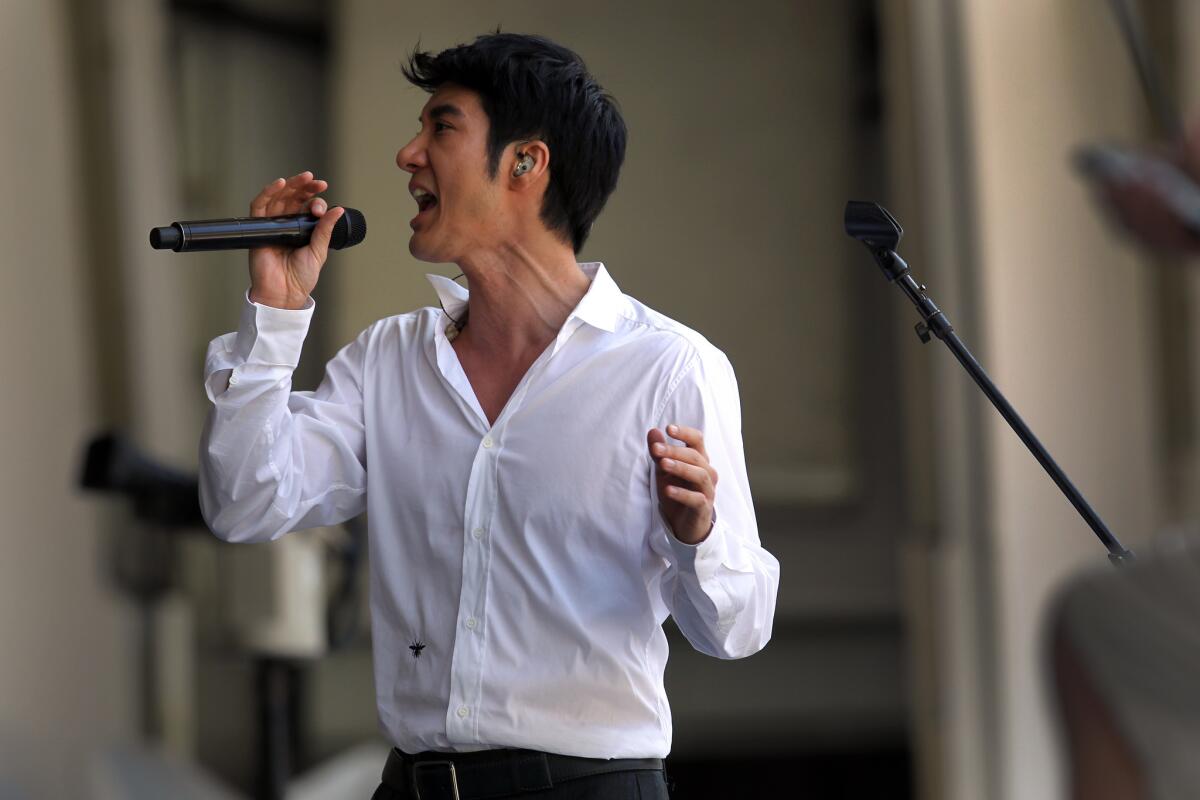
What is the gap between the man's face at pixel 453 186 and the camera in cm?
170

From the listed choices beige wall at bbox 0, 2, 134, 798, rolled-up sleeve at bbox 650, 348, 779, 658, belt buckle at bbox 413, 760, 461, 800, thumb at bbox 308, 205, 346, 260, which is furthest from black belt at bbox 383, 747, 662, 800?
beige wall at bbox 0, 2, 134, 798

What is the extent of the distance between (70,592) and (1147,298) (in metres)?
3.22

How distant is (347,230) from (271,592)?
2.54 meters

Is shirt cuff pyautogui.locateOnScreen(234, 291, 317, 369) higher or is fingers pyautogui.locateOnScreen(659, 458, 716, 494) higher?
shirt cuff pyautogui.locateOnScreen(234, 291, 317, 369)

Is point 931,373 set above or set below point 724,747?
above

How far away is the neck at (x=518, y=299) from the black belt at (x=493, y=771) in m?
0.47

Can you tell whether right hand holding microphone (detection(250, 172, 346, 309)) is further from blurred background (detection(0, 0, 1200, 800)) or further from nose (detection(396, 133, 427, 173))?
blurred background (detection(0, 0, 1200, 800))

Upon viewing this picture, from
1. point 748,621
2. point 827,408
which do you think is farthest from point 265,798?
point 748,621

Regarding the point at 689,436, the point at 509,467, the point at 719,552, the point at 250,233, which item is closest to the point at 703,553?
the point at 719,552

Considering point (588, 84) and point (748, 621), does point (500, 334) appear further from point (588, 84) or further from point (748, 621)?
point (748, 621)

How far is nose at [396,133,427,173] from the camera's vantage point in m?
1.69

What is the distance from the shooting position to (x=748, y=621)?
1625 millimetres

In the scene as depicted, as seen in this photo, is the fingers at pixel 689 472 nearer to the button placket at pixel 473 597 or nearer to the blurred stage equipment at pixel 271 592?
the button placket at pixel 473 597

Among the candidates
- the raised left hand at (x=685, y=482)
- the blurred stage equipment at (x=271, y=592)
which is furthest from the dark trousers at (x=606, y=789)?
the blurred stage equipment at (x=271, y=592)
